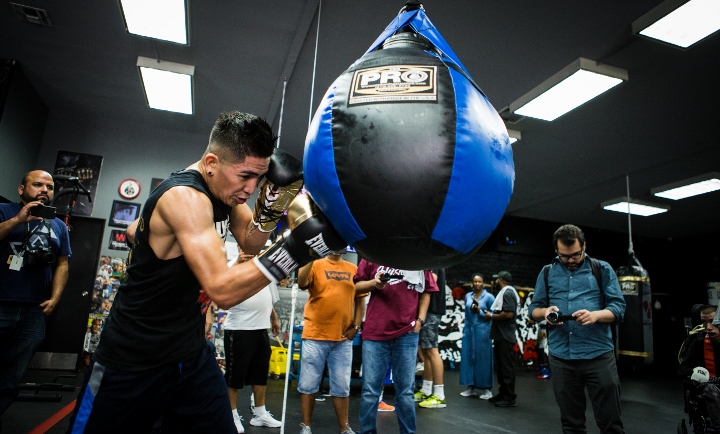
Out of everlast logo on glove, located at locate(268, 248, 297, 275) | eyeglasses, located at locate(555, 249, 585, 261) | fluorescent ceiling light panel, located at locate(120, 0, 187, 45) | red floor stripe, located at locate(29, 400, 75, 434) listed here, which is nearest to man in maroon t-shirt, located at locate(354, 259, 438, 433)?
eyeglasses, located at locate(555, 249, 585, 261)

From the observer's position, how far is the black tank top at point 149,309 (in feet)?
5.22

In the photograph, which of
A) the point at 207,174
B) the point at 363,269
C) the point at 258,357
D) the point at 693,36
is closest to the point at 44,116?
the point at 258,357

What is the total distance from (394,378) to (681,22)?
3825 mm

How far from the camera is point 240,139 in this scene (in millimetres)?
1619

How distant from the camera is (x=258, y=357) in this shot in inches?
151

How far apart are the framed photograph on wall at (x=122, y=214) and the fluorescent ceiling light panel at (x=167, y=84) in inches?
62.8

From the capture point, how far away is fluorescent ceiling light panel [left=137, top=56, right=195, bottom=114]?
527cm

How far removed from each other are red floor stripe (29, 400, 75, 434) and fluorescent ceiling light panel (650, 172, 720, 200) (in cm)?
912

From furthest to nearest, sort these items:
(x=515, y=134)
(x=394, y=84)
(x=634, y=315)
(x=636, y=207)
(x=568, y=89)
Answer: (x=636, y=207), (x=515, y=134), (x=634, y=315), (x=568, y=89), (x=394, y=84)

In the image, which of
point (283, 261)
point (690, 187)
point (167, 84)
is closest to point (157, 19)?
point (167, 84)

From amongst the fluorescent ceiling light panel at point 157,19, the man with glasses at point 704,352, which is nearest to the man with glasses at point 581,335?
the man with glasses at point 704,352

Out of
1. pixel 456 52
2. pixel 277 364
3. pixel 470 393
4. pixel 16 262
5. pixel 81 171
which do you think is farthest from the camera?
pixel 81 171

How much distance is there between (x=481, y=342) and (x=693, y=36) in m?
4.05

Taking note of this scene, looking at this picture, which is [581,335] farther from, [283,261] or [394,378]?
[283,261]
